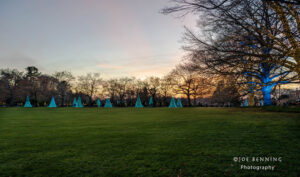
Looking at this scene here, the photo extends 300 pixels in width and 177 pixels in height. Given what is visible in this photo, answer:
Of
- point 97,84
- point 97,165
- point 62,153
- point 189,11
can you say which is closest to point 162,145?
point 97,165

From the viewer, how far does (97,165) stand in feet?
12.9

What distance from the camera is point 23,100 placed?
2606 inches

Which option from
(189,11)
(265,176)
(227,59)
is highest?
(189,11)

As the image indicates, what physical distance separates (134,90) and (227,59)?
66.4 metres

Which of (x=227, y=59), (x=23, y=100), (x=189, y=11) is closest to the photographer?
(x=189, y=11)

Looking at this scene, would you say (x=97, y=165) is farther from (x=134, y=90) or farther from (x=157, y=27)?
(x=134, y=90)

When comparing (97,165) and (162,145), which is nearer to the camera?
(97,165)

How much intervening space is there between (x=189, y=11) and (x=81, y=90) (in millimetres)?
70656

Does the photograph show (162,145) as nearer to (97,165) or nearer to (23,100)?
(97,165)

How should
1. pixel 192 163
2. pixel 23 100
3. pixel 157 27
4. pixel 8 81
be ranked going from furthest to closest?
pixel 23 100 < pixel 8 81 < pixel 157 27 < pixel 192 163

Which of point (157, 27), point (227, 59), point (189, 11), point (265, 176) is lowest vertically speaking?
point (265, 176)

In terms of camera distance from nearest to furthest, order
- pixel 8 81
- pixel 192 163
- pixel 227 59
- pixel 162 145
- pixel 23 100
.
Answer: pixel 192 163 → pixel 162 145 → pixel 227 59 → pixel 8 81 → pixel 23 100

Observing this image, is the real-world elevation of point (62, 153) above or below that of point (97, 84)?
below

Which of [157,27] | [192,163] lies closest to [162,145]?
[192,163]
